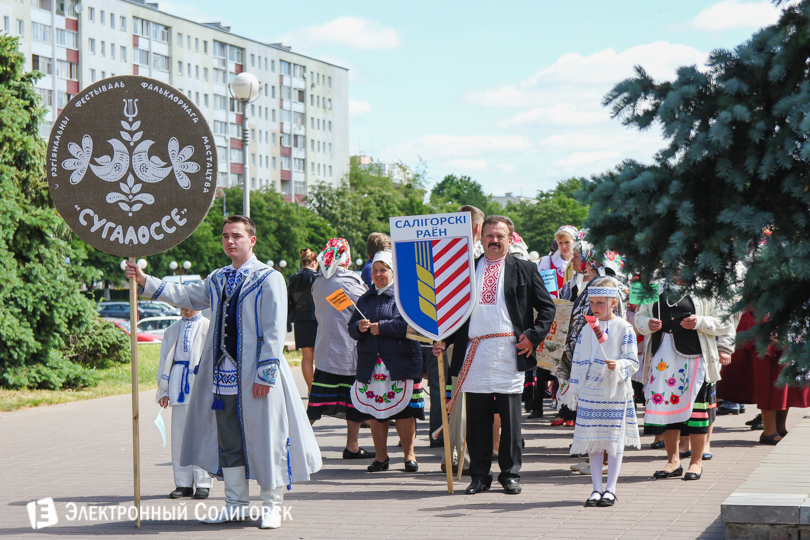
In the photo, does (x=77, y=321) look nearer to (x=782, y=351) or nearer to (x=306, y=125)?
(x=782, y=351)

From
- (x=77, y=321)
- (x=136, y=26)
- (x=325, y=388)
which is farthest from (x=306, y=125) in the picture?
(x=325, y=388)

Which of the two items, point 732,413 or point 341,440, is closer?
point 341,440

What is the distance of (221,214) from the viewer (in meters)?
75.1

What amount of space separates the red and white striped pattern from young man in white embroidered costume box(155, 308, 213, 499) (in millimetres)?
1879

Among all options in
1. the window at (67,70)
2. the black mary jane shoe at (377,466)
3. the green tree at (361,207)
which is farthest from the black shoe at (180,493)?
the window at (67,70)

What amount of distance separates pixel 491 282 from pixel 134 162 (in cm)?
294

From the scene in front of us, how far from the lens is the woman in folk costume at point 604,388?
24.4 feet

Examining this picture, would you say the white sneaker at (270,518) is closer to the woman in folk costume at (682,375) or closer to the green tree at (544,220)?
the woman in folk costume at (682,375)

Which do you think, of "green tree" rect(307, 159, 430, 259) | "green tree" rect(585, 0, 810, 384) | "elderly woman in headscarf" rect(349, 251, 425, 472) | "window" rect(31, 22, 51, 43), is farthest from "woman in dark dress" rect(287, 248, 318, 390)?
"window" rect(31, 22, 51, 43)

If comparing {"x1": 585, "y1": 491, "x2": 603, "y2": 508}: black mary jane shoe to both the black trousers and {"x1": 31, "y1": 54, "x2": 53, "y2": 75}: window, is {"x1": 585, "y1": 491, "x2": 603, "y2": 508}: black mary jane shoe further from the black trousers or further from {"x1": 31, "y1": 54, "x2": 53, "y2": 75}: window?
{"x1": 31, "y1": 54, "x2": 53, "y2": 75}: window

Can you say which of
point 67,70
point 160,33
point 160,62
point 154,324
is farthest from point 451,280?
point 160,33

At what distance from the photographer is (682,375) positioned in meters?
8.49

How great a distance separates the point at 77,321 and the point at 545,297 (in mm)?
11139

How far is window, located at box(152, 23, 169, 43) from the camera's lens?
306 feet
